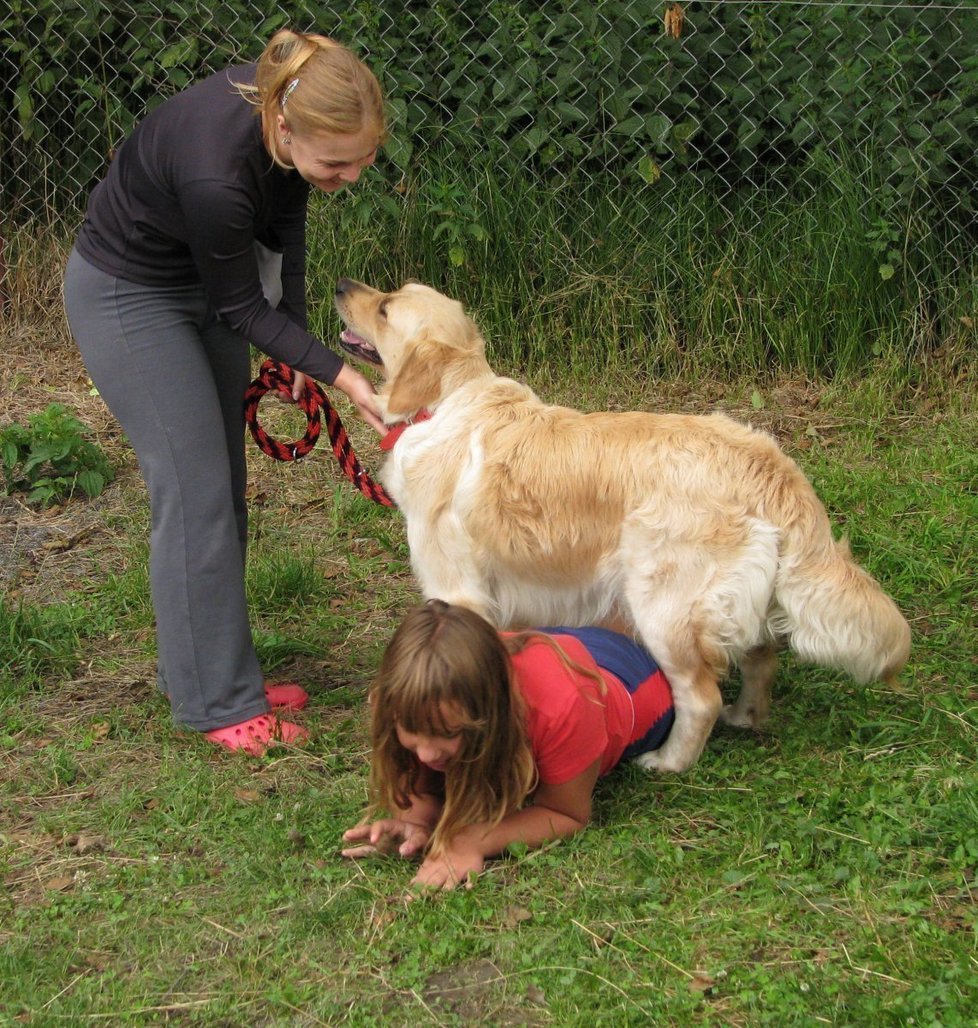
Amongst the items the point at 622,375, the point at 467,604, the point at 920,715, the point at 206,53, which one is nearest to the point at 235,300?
the point at 467,604

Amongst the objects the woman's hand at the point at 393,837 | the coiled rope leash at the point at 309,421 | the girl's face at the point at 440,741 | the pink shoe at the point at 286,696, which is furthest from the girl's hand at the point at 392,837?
the coiled rope leash at the point at 309,421

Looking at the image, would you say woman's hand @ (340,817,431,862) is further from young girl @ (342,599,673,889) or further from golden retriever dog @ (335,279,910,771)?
golden retriever dog @ (335,279,910,771)

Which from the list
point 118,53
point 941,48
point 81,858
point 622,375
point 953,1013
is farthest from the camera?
point 118,53

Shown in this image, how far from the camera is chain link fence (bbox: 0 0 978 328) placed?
255 inches

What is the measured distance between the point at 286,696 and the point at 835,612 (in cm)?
189

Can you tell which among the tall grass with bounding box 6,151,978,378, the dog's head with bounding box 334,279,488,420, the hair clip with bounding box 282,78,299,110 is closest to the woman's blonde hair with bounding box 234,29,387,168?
the hair clip with bounding box 282,78,299,110

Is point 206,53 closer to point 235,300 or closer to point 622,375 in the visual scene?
point 622,375

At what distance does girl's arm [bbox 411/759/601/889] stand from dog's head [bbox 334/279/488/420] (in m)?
1.35

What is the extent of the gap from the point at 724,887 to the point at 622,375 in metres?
4.21

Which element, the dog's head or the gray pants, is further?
the dog's head

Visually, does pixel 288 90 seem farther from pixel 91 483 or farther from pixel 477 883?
pixel 91 483

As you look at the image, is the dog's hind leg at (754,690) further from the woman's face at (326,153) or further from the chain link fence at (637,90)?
the chain link fence at (637,90)

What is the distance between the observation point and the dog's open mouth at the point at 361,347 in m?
4.21

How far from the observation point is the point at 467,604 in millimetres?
3902
